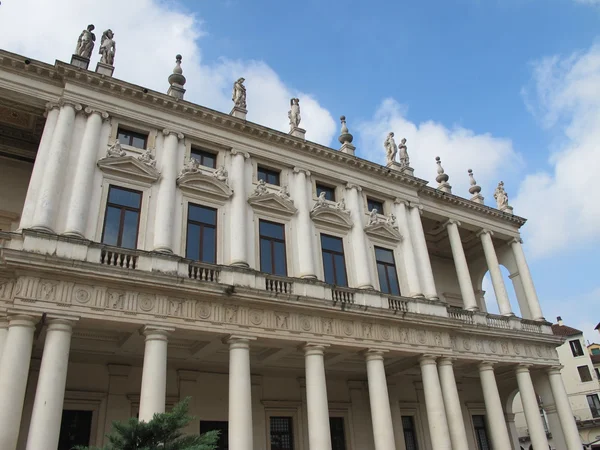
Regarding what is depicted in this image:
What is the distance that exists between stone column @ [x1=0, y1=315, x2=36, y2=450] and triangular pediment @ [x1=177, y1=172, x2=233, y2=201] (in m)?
6.61

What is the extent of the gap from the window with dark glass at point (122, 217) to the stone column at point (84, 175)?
0.74 m

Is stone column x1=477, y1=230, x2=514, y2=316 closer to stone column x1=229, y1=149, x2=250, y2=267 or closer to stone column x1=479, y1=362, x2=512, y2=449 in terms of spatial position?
stone column x1=479, y1=362, x2=512, y2=449

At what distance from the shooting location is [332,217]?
1980 centimetres

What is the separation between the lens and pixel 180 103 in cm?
1753

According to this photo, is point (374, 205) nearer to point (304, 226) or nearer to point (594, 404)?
point (304, 226)

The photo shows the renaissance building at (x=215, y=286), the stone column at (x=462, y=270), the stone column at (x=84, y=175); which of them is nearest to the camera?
the renaissance building at (x=215, y=286)

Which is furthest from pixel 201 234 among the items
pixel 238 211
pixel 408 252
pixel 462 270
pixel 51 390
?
pixel 462 270

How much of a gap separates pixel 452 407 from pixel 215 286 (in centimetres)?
1036

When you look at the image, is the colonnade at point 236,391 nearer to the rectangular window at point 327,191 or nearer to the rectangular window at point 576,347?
the rectangular window at point 327,191

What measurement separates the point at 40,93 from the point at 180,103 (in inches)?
176

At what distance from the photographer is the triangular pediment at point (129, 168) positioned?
616 inches

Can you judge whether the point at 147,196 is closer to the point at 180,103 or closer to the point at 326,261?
the point at 180,103

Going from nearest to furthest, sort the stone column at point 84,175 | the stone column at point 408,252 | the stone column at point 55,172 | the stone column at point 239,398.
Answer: the stone column at point 239,398 → the stone column at point 55,172 → the stone column at point 84,175 → the stone column at point 408,252

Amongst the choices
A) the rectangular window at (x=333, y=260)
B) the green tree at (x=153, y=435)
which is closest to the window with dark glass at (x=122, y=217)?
the rectangular window at (x=333, y=260)
